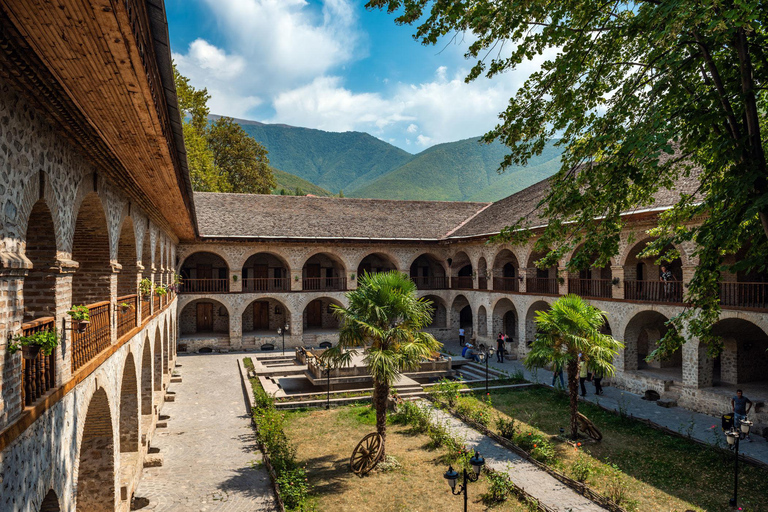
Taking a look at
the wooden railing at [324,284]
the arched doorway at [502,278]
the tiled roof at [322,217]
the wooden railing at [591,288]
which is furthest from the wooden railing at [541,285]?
the wooden railing at [324,284]

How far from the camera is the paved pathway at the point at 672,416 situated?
40.0 feet

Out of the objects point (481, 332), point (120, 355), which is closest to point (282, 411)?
point (120, 355)

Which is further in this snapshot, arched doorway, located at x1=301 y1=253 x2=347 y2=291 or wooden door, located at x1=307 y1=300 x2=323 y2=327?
wooden door, located at x1=307 y1=300 x2=323 y2=327

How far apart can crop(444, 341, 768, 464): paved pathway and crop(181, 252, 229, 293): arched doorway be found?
639 inches

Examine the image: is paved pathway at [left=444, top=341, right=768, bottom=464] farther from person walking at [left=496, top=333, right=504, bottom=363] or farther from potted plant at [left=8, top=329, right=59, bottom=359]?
potted plant at [left=8, top=329, right=59, bottom=359]

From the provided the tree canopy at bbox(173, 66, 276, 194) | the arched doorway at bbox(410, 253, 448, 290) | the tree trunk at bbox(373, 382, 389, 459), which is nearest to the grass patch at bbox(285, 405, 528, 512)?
the tree trunk at bbox(373, 382, 389, 459)

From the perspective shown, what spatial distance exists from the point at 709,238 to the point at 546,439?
7.54 metres

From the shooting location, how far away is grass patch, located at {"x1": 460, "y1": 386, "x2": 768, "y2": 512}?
9328 millimetres

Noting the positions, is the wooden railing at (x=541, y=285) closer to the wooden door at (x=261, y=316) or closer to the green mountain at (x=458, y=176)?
the wooden door at (x=261, y=316)

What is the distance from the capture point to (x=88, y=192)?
21.2 feet

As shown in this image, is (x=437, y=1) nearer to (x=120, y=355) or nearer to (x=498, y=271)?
(x=120, y=355)

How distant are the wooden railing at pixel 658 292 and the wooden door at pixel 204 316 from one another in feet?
68.0

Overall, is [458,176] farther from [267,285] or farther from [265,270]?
[267,285]

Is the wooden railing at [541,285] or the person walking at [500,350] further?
the person walking at [500,350]
